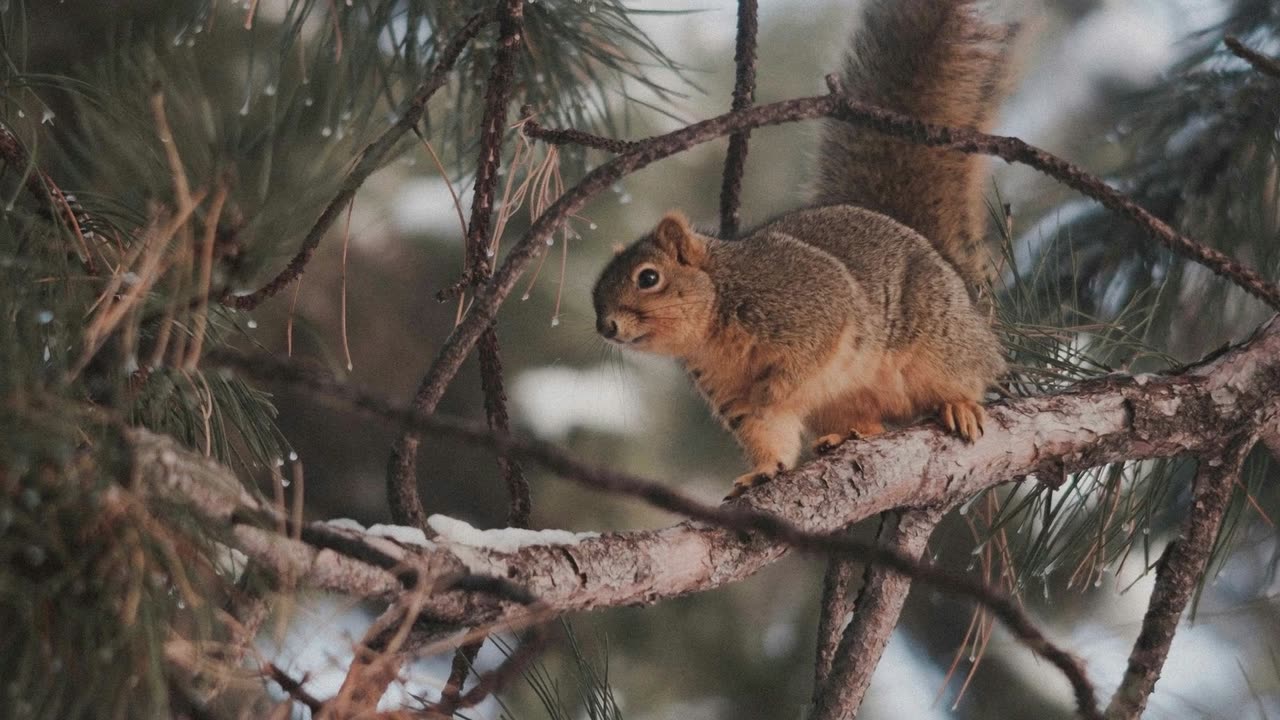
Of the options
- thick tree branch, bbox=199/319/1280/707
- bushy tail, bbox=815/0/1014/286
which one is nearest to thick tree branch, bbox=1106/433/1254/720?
thick tree branch, bbox=199/319/1280/707

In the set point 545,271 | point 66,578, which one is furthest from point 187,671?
point 545,271

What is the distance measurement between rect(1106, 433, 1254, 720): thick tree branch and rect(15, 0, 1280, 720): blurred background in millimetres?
40

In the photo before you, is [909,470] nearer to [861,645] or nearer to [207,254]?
[861,645]

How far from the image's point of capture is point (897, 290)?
1531mm

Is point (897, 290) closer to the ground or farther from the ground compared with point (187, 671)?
farther from the ground

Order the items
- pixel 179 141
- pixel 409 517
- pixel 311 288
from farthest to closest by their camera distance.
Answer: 1. pixel 311 288
2. pixel 409 517
3. pixel 179 141

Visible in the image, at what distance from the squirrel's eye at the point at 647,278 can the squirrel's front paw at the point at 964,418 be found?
0.40m

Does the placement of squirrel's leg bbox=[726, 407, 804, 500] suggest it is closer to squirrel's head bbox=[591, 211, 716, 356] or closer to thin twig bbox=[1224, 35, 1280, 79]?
squirrel's head bbox=[591, 211, 716, 356]

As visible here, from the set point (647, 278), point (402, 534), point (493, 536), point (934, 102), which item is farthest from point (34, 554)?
point (934, 102)

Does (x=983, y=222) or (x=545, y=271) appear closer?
(x=983, y=222)

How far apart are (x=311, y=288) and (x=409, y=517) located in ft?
4.46

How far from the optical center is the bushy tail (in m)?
1.76

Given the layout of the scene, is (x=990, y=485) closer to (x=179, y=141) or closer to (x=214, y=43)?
(x=179, y=141)

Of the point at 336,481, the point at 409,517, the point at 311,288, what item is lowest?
the point at 409,517
